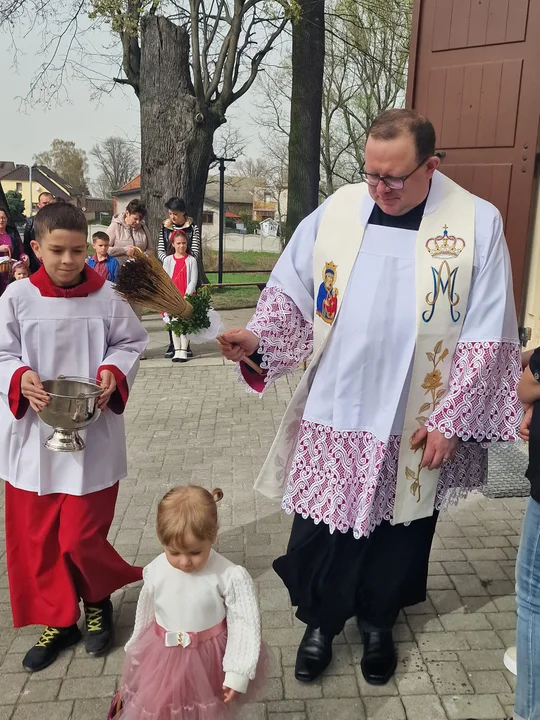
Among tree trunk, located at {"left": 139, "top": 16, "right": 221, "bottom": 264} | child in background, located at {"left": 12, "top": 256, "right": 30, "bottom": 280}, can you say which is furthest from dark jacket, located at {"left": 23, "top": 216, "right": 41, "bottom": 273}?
tree trunk, located at {"left": 139, "top": 16, "right": 221, "bottom": 264}

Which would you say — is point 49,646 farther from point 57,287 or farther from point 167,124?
point 167,124

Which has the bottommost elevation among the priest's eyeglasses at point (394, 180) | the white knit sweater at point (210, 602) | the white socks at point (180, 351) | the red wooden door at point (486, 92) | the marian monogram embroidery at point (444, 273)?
the white socks at point (180, 351)

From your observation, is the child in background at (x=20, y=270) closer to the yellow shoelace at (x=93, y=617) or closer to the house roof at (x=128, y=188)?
the yellow shoelace at (x=93, y=617)

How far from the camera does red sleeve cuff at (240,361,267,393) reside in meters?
2.74

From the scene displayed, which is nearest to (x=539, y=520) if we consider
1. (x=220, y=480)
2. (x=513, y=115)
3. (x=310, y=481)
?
(x=310, y=481)

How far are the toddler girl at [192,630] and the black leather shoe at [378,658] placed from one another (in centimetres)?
73

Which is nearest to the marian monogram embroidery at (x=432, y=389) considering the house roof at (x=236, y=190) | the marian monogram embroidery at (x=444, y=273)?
the marian monogram embroidery at (x=444, y=273)

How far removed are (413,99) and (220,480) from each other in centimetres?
→ 337

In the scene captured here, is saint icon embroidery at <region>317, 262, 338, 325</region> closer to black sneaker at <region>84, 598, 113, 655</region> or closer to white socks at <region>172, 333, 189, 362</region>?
black sneaker at <region>84, 598, 113, 655</region>

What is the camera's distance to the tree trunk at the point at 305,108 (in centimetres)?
1176

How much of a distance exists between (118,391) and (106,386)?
0.36 ft

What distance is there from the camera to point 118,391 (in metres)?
2.73

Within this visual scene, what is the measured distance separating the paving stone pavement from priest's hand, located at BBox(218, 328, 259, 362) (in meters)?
1.28

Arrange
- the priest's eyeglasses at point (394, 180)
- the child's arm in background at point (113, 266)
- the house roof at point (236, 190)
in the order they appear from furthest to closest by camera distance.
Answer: the house roof at point (236, 190), the child's arm in background at point (113, 266), the priest's eyeglasses at point (394, 180)
